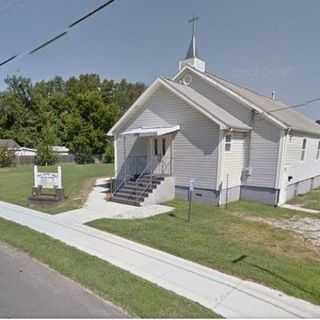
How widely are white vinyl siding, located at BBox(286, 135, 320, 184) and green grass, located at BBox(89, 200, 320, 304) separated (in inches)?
144

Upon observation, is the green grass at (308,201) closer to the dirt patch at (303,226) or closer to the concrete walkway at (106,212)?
the dirt patch at (303,226)

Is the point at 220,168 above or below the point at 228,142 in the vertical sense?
below

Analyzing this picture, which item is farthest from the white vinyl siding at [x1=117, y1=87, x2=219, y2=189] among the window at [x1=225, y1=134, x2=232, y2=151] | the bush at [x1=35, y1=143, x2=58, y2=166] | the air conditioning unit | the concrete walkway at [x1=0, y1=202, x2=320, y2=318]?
the bush at [x1=35, y1=143, x2=58, y2=166]

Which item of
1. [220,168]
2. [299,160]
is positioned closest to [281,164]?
[220,168]

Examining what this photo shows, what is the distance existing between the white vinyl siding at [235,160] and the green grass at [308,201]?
2920 millimetres

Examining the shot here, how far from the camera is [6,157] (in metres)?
33.2

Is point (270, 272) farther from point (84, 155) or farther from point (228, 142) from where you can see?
point (84, 155)

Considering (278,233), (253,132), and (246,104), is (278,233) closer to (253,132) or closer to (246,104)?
(253,132)

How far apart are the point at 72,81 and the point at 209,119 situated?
140 ft

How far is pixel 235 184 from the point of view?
12.5 m

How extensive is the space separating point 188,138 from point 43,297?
9166mm

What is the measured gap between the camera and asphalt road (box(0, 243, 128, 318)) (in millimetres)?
3885

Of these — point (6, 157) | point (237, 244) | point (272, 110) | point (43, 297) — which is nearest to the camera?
point (43, 297)

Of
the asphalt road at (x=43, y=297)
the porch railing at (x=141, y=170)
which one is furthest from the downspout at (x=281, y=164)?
the asphalt road at (x=43, y=297)
